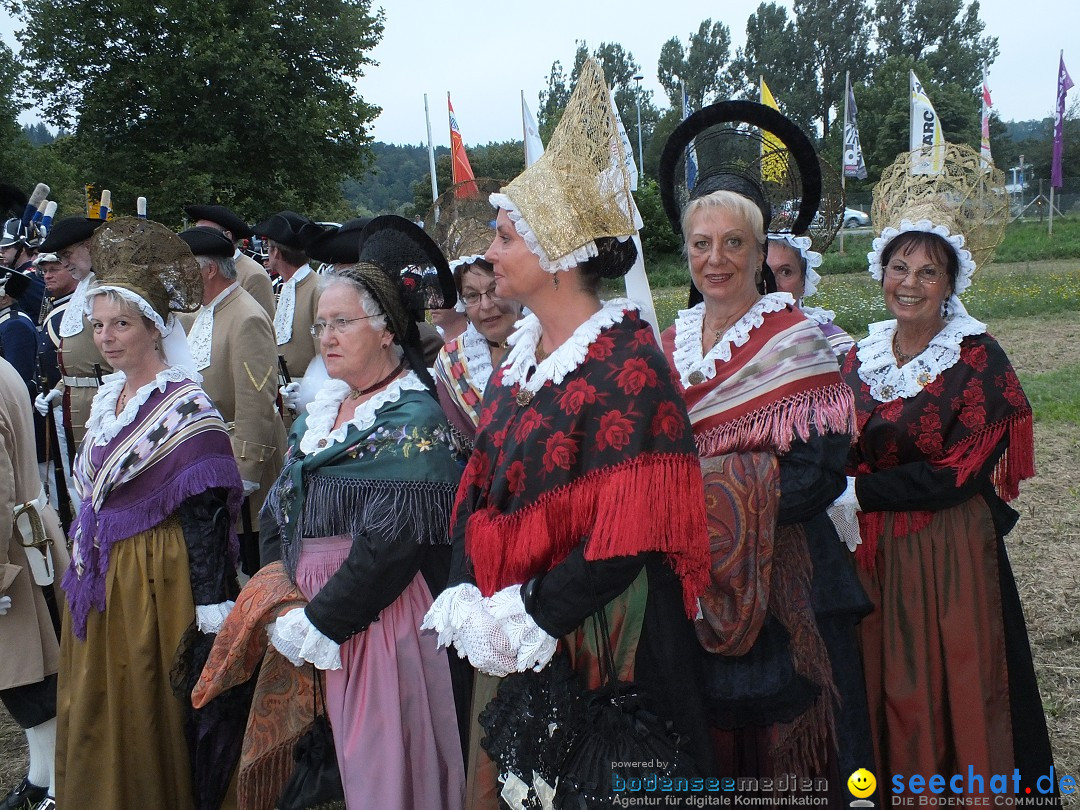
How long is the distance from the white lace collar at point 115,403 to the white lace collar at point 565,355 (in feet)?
5.36

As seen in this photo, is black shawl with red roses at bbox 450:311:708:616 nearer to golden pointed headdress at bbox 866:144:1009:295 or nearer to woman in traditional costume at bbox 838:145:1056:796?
woman in traditional costume at bbox 838:145:1056:796

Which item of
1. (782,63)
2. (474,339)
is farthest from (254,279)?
(782,63)

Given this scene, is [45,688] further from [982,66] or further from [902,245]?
[982,66]

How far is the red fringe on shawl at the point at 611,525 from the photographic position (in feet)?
5.97

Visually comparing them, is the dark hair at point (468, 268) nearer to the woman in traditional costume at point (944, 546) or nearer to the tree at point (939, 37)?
the woman in traditional costume at point (944, 546)

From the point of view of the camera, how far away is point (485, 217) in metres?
3.40

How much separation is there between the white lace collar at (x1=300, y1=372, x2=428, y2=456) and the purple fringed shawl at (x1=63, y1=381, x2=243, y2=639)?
0.55m

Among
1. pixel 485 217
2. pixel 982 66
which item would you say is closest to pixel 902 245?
pixel 485 217

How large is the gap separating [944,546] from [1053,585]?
269 centimetres

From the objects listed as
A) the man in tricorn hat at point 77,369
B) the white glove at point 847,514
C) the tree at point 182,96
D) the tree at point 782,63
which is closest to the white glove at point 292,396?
the man in tricorn hat at point 77,369

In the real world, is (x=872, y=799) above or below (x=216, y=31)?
below

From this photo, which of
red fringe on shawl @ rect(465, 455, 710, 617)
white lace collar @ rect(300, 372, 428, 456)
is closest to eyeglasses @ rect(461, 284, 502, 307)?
white lace collar @ rect(300, 372, 428, 456)

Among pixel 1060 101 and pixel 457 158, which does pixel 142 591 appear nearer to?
pixel 457 158

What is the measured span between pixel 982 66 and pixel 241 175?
4934 centimetres
